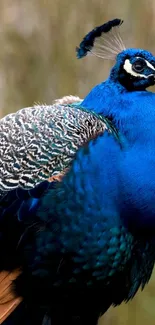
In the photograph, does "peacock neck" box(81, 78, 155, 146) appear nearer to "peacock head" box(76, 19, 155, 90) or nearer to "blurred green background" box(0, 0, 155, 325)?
"peacock head" box(76, 19, 155, 90)

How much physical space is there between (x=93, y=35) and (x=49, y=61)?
1351mm

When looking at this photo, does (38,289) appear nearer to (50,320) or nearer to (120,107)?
(50,320)

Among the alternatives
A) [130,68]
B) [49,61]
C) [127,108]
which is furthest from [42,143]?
[49,61]

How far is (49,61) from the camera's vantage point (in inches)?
171

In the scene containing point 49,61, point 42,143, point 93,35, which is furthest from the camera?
point 49,61

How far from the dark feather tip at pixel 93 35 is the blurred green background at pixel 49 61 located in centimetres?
120

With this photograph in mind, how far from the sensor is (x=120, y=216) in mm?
2707

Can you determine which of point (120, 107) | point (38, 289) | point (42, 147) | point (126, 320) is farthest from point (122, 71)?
point (126, 320)

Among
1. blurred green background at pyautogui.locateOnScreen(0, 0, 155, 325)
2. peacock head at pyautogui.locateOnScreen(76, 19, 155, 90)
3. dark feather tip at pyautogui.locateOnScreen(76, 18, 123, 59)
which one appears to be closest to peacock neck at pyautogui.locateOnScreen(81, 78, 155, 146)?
peacock head at pyautogui.locateOnScreen(76, 19, 155, 90)

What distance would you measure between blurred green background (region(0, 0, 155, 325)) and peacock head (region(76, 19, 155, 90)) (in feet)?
3.92

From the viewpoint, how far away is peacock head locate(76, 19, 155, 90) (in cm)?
290

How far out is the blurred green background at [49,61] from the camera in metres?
4.27

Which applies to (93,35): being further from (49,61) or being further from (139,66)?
(49,61)

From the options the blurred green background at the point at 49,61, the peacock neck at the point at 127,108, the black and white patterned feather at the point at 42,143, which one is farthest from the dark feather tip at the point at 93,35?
the blurred green background at the point at 49,61
